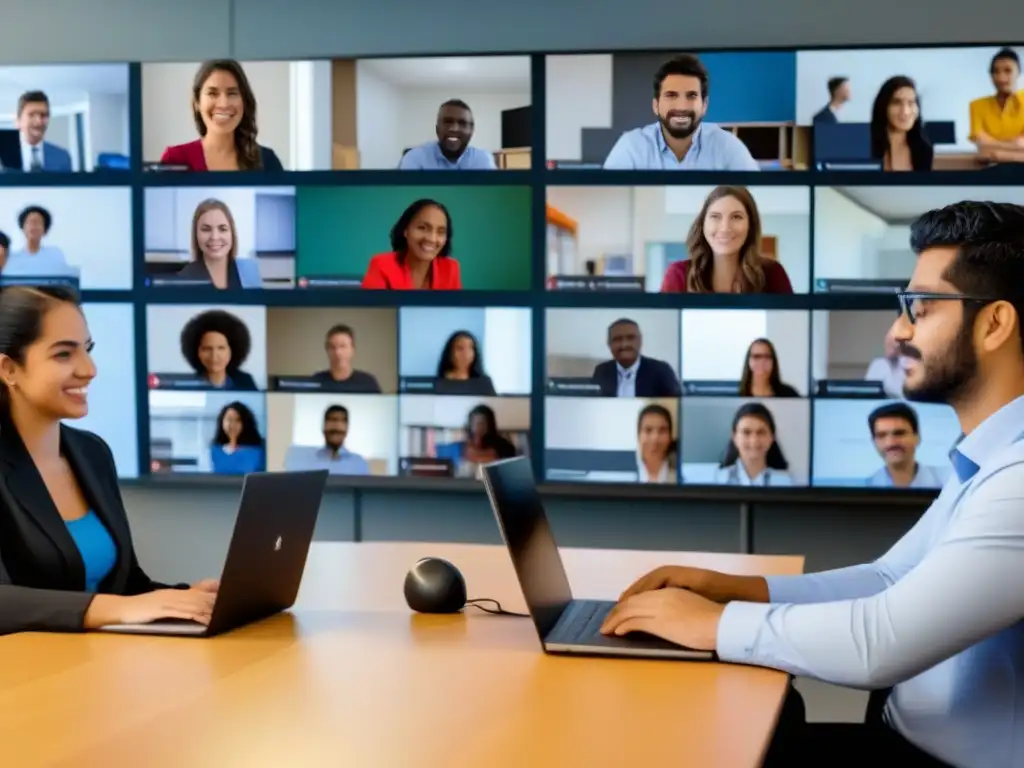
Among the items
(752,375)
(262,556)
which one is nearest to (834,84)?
(752,375)

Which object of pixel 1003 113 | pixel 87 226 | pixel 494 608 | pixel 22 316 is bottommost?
pixel 494 608

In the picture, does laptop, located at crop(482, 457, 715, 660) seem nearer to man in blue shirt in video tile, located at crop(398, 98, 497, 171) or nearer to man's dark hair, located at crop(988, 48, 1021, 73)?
man in blue shirt in video tile, located at crop(398, 98, 497, 171)

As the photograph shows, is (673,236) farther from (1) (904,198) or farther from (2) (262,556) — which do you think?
(2) (262,556)

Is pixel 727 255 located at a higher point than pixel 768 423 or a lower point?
higher

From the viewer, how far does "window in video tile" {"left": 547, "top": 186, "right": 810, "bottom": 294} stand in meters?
4.00

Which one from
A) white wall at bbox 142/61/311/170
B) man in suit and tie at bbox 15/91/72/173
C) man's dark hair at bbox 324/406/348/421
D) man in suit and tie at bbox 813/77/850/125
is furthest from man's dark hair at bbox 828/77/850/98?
man in suit and tie at bbox 15/91/72/173

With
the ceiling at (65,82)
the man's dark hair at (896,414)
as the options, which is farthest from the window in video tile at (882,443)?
the ceiling at (65,82)

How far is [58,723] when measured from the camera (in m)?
1.52

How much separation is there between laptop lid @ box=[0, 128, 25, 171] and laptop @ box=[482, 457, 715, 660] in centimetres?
300

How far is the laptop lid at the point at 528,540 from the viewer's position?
185 cm

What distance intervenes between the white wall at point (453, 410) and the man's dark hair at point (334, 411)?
19 centimetres

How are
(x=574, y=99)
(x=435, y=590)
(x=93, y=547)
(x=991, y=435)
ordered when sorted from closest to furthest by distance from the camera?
(x=991, y=435), (x=435, y=590), (x=93, y=547), (x=574, y=99)

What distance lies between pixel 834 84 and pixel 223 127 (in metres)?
2.05

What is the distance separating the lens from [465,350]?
418 centimetres
